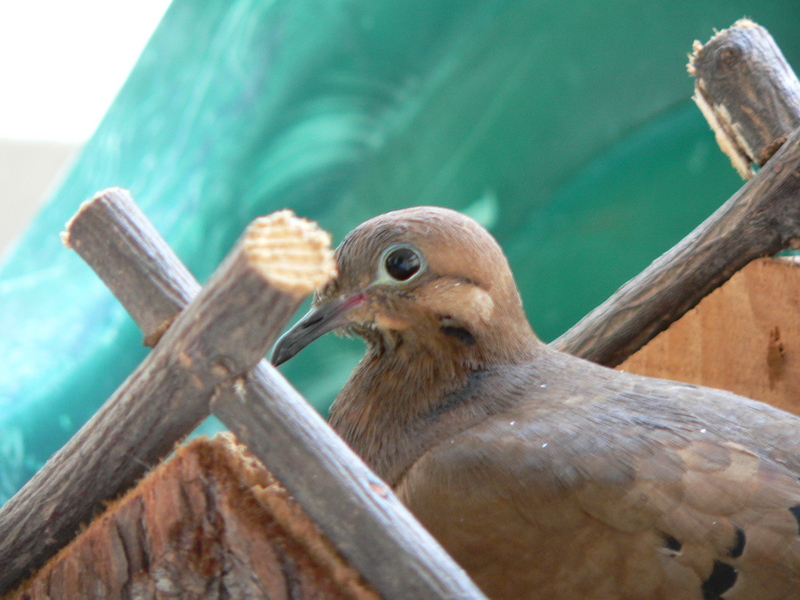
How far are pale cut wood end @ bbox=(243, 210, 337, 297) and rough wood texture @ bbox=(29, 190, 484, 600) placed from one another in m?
0.09

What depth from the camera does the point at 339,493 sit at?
0.53 meters

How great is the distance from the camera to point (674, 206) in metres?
2.21

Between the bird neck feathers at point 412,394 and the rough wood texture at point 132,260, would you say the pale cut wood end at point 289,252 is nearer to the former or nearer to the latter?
the rough wood texture at point 132,260

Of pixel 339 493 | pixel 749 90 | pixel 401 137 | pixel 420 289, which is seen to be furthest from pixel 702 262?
pixel 401 137

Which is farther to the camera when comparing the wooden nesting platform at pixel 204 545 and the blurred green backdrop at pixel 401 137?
the blurred green backdrop at pixel 401 137

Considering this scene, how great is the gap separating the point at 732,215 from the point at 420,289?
0.54 meters

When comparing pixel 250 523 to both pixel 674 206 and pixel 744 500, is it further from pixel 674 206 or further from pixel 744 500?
pixel 674 206

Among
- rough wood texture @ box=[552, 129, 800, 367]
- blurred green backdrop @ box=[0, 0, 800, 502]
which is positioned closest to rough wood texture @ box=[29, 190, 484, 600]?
rough wood texture @ box=[552, 129, 800, 367]

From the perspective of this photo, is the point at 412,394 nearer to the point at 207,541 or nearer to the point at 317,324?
the point at 317,324

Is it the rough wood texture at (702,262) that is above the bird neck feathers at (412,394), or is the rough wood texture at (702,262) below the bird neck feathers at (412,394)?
below

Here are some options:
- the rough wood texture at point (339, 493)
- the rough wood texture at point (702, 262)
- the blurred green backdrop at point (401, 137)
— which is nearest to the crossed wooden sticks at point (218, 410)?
the rough wood texture at point (339, 493)

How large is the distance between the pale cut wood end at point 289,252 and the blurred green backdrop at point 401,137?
1.69m

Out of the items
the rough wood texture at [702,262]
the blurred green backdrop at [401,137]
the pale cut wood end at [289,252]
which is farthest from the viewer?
the blurred green backdrop at [401,137]

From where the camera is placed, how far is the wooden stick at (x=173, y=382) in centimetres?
49
